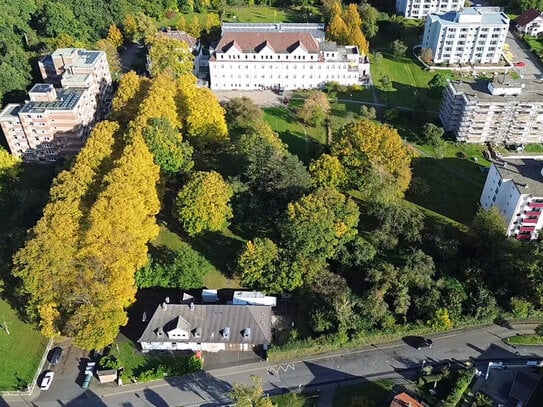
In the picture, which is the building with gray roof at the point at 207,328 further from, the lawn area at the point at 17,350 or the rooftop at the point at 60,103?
the rooftop at the point at 60,103

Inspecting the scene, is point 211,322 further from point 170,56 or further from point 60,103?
point 170,56

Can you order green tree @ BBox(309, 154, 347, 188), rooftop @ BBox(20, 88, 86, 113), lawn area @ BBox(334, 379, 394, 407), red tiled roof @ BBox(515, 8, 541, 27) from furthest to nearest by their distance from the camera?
red tiled roof @ BBox(515, 8, 541, 27)
rooftop @ BBox(20, 88, 86, 113)
green tree @ BBox(309, 154, 347, 188)
lawn area @ BBox(334, 379, 394, 407)

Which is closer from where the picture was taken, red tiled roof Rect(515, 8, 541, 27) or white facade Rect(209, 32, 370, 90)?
white facade Rect(209, 32, 370, 90)

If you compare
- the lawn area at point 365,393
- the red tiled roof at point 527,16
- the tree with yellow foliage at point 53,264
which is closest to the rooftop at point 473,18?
the red tiled roof at point 527,16

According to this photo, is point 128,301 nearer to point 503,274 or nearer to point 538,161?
point 503,274

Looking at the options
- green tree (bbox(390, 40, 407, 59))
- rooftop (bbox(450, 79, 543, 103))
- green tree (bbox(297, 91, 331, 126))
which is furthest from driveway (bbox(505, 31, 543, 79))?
green tree (bbox(297, 91, 331, 126))

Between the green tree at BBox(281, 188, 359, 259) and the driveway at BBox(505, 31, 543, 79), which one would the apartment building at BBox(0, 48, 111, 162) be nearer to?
the green tree at BBox(281, 188, 359, 259)
